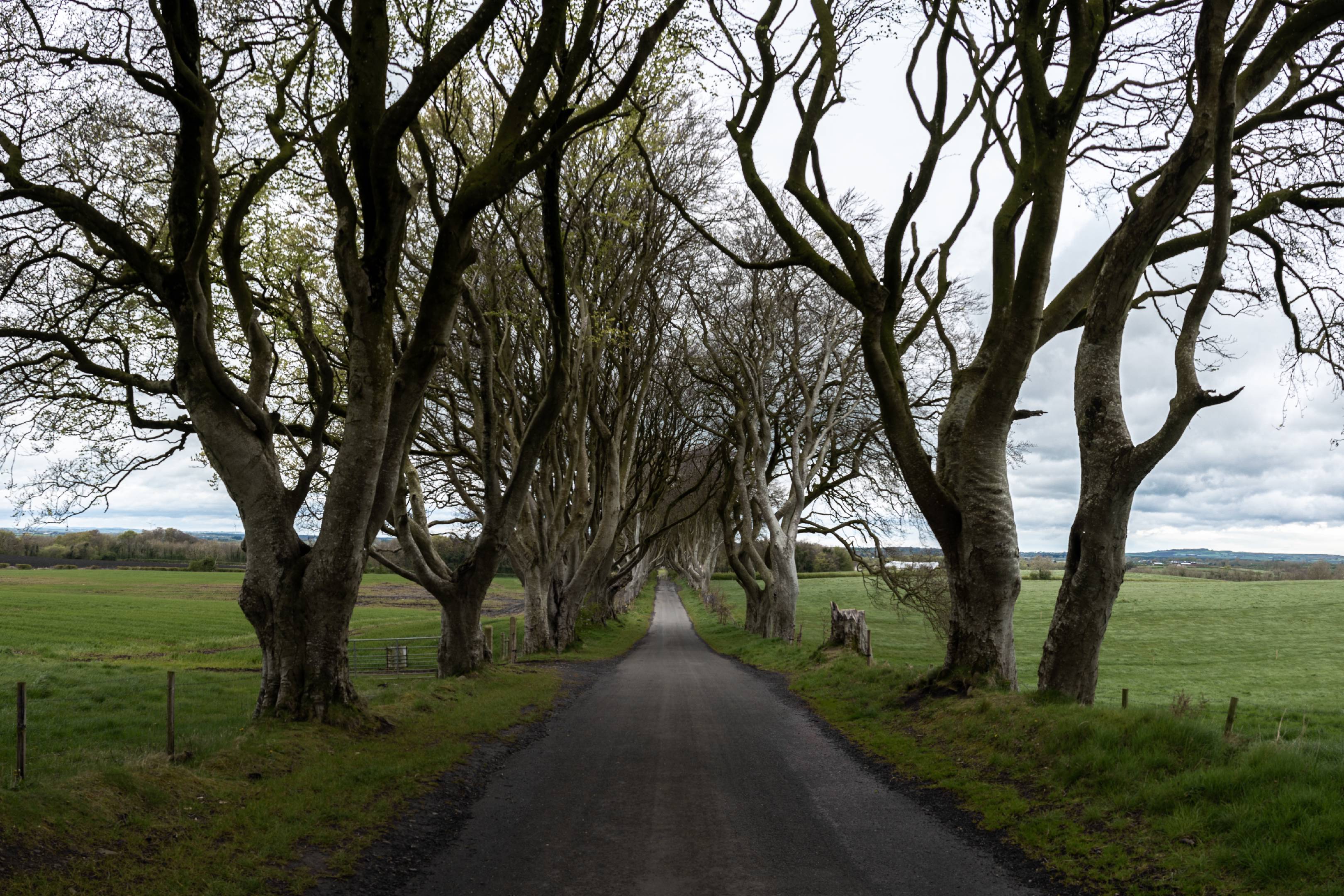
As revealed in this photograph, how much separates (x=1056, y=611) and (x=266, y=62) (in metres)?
12.5

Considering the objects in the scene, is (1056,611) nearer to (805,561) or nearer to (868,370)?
(868,370)

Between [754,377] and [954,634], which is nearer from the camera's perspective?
[954,634]

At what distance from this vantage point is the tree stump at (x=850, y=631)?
59.9 ft

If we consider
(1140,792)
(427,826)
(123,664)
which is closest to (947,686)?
(1140,792)

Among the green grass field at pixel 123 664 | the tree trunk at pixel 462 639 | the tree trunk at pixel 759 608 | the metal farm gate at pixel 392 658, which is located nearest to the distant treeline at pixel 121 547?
the green grass field at pixel 123 664

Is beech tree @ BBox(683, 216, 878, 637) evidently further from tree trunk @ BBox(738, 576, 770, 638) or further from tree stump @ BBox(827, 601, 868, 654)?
tree stump @ BBox(827, 601, 868, 654)

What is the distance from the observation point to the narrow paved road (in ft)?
17.3

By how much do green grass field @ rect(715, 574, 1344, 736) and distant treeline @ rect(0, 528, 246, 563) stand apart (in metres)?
77.1

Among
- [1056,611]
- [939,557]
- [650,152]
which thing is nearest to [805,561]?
[939,557]

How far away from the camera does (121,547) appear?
112 meters

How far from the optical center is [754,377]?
944 inches

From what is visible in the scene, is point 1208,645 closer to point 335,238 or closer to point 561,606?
point 561,606

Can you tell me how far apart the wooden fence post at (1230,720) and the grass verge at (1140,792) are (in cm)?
9

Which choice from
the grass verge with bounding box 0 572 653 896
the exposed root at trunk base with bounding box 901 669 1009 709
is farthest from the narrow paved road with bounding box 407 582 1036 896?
the exposed root at trunk base with bounding box 901 669 1009 709
